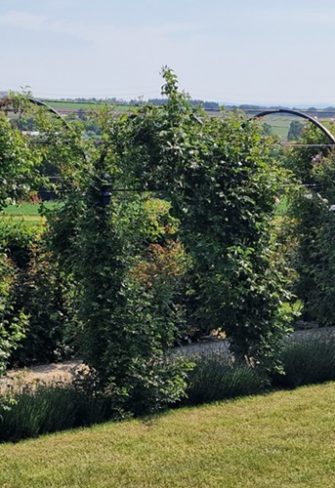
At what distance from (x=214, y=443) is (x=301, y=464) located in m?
0.67

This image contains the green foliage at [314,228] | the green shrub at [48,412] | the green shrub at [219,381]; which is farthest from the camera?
the green foliage at [314,228]

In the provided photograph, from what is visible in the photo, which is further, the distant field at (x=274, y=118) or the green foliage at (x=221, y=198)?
the distant field at (x=274, y=118)

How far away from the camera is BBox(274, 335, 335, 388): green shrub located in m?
7.09

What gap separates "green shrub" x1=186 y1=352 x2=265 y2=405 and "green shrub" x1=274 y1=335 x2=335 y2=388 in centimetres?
38

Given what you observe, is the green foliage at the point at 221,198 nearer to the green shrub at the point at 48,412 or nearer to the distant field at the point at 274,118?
the green shrub at the point at 48,412

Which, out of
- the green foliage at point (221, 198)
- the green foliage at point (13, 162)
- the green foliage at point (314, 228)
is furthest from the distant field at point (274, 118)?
the green foliage at point (13, 162)

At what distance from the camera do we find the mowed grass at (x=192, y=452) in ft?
15.3

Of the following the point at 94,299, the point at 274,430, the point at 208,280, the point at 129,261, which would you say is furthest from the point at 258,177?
the point at 274,430

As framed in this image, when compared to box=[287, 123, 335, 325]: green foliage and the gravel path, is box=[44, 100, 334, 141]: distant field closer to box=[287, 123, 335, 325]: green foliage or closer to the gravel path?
box=[287, 123, 335, 325]: green foliage

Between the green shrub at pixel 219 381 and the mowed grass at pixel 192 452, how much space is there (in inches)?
11.4

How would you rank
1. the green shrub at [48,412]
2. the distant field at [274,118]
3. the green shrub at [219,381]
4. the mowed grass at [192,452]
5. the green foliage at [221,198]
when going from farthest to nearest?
the distant field at [274,118]
the green foliage at [221,198]
the green shrub at [219,381]
the green shrub at [48,412]
the mowed grass at [192,452]

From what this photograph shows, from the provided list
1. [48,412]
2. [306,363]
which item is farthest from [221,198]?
[48,412]

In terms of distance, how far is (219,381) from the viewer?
21.4ft

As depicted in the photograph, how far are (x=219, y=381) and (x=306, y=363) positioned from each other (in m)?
1.09
